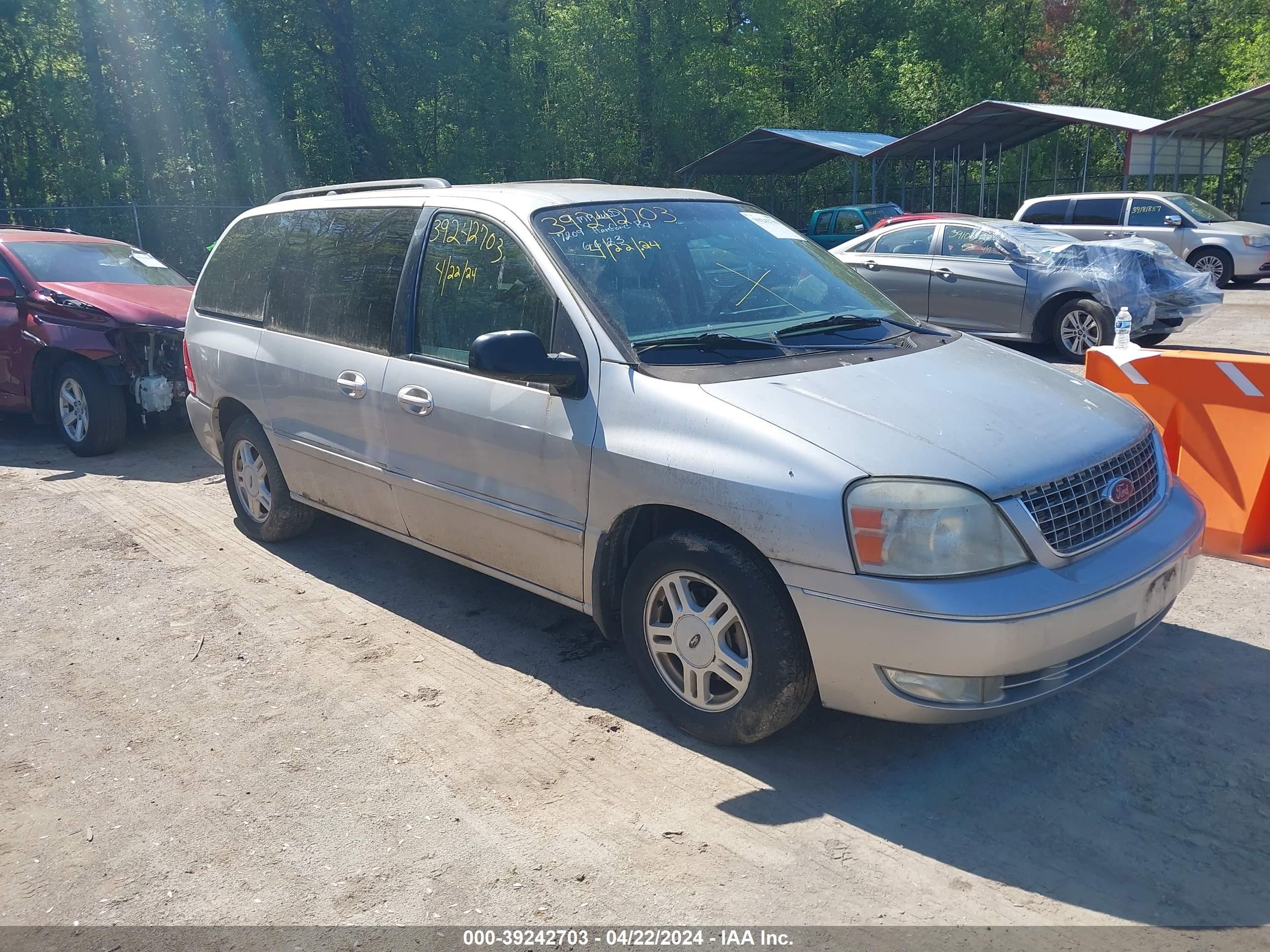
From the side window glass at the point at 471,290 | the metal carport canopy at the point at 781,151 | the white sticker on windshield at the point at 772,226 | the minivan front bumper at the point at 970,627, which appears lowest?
the minivan front bumper at the point at 970,627

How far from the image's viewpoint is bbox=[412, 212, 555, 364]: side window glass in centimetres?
414

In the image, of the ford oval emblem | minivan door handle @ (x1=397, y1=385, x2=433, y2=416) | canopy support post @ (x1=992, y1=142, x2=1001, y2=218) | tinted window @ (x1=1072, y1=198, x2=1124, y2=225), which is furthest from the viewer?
canopy support post @ (x1=992, y1=142, x2=1001, y2=218)

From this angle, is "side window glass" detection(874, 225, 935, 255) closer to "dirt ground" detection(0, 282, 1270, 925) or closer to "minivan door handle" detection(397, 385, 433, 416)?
"dirt ground" detection(0, 282, 1270, 925)

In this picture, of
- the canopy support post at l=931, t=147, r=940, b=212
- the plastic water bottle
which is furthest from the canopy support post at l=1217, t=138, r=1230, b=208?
the plastic water bottle

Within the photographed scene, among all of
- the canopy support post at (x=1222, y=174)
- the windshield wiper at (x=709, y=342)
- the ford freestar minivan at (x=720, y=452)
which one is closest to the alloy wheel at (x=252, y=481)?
the ford freestar minivan at (x=720, y=452)

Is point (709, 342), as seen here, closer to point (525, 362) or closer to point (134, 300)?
point (525, 362)

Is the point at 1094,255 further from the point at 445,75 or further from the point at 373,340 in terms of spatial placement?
the point at 445,75

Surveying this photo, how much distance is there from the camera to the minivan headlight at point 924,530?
10.0 ft

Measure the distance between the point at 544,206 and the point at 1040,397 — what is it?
2.09 metres

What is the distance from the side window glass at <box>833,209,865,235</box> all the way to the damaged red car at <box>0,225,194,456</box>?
15950 mm

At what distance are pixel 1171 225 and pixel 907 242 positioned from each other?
826 cm

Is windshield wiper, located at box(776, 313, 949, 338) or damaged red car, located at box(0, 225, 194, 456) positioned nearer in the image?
windshield wiper, located at box(776, 313, 949, 338)

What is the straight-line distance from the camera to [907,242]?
12.6m

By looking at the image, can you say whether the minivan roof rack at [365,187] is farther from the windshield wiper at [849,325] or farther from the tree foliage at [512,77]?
the tree foliage at [512,77]
